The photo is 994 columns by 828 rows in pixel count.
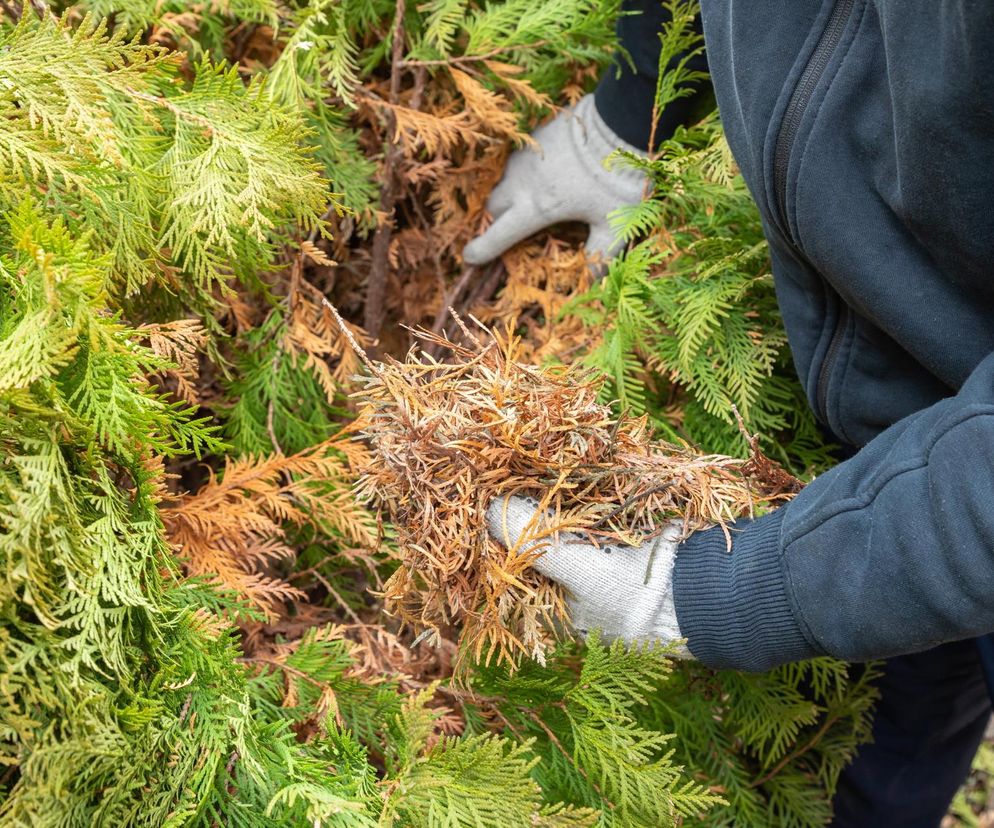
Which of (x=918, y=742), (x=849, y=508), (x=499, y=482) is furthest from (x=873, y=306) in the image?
(x=918, y=742)

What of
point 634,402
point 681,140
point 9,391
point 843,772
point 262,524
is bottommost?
point 843,772

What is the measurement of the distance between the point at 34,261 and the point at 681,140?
1.07m

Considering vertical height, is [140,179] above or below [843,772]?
above

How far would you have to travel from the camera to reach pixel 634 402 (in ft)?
4.82

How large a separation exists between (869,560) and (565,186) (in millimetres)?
1049

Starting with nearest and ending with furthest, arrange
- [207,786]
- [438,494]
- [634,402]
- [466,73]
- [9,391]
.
A: [9,391]
[207,786]
[438,494]
[634,402]
[466,73]

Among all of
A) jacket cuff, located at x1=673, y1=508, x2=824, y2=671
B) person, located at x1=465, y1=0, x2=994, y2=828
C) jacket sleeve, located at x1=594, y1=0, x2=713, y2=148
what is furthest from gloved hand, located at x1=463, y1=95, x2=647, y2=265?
jacket cuff, located at x1=673, y1=508, x2=824, y2=671

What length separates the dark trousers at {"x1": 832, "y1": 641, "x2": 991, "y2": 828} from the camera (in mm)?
1676

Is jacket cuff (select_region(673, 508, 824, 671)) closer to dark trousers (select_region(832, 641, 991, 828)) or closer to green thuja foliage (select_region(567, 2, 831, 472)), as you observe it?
green thuja foliage (select_region(567, 2, 831, 472))

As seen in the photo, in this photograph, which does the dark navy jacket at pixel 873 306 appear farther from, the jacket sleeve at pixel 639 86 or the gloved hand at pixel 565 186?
the gloved hand at pixel 565 186

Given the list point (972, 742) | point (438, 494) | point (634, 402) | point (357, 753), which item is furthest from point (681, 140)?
point (972, 742)

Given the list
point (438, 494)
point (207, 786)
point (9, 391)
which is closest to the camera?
point (9, 391)

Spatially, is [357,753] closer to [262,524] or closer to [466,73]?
[262,524]

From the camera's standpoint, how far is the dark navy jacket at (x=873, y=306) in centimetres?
93
